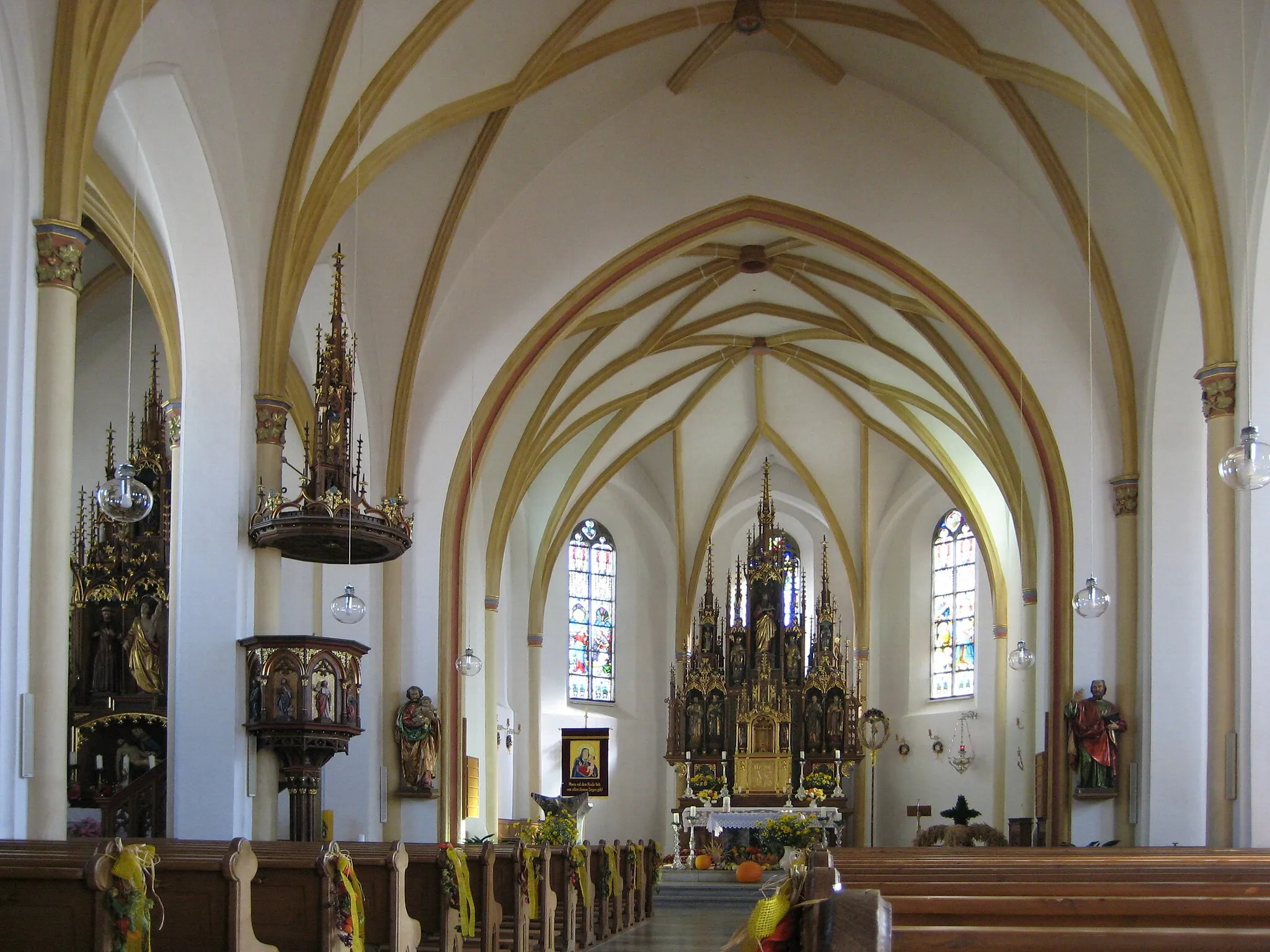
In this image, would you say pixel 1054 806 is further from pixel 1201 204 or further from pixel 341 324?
pixel 341 324

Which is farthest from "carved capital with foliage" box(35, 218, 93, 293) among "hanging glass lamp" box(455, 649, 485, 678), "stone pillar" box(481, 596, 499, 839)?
"stone pillar" box(481, 596, 499, 839)

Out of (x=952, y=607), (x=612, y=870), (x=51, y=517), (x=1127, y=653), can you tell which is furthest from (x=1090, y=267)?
(x=952, y=607)

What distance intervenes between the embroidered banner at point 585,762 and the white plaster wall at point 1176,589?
1295 centimetres

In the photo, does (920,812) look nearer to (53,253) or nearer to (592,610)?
(592,610)

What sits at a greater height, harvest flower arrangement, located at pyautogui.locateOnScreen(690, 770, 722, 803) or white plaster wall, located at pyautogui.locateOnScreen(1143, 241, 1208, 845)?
white plaster wall, located at pyautogui.locateOnScreen(1143, 241, 1208, 845)

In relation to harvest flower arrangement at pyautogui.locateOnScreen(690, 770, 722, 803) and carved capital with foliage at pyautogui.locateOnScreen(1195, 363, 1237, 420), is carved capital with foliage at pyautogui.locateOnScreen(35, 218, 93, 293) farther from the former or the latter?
harvest flower arrangement at pyautogui.locateOnScreen(690, 770, 722, 803)

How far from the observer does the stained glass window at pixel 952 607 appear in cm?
2888

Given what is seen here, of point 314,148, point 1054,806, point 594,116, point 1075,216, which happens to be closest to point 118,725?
→ point 314,148

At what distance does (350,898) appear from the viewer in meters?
7.25

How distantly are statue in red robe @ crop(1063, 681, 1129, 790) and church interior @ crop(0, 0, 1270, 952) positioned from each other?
0.06 metres

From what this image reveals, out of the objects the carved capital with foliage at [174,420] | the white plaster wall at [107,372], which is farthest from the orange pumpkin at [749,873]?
the carved capital with foliage at [174,420]

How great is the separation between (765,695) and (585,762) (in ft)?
11.5

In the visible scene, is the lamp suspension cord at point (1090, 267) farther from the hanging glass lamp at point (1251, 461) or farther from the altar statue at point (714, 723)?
the altar statue at point (714, 723)

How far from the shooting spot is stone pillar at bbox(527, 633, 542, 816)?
92.5ft
